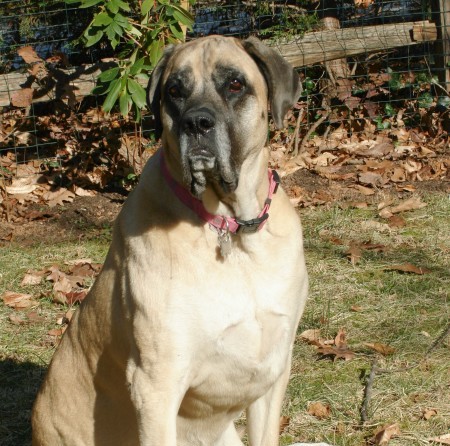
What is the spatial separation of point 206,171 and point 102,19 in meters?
3.51

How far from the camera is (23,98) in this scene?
7.34m

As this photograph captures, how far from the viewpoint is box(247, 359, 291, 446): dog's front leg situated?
10.9 ft

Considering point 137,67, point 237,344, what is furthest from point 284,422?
point 137,67

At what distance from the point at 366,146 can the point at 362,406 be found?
424cm

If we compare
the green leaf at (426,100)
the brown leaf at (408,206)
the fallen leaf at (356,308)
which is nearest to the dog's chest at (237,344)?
the fallen leaf at (356,308)

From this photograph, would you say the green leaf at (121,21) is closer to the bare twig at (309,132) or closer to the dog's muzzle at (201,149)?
the bare twig at (309,132)

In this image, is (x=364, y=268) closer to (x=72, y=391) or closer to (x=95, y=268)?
(x=95, y=268)

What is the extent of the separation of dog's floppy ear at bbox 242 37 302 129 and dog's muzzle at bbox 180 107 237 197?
296mm

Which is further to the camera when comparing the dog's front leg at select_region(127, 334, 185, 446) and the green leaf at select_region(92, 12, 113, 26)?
the green leaf at select_region(92, 12, 113, 26)

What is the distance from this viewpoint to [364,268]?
5.48 metres

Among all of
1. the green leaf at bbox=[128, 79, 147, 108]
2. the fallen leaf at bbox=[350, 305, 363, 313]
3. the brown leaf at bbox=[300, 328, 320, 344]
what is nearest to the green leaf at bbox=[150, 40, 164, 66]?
the green leaf at bbox=[128, 79, 147, 108]

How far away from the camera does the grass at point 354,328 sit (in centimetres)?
389

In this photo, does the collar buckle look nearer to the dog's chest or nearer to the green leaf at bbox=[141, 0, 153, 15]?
the dog's chest

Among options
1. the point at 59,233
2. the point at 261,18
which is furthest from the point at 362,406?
the point at 261,18
